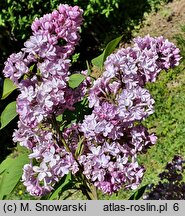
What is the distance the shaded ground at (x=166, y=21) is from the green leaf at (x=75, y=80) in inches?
176

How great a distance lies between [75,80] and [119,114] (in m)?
0.23

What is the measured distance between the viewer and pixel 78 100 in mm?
1934

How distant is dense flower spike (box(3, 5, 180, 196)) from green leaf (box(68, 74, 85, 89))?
0.03m

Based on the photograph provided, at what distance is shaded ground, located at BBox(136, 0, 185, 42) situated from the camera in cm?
643

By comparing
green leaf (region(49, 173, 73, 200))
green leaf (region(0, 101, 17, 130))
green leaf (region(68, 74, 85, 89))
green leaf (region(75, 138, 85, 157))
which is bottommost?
green leaf (region(49, 173, 73, 200))

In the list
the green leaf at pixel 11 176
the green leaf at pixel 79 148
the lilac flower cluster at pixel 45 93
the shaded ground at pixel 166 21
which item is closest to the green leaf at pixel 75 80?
the lilac flower cluster at pixel 45 93

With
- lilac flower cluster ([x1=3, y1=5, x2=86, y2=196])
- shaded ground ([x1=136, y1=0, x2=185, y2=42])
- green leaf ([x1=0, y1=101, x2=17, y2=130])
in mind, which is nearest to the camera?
lilac flower cluster ([x1=3, y1=5, x2=86, y2=196])

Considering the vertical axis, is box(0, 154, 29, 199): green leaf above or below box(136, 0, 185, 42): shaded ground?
above

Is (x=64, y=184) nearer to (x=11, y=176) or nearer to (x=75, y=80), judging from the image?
(x=11, y=176)

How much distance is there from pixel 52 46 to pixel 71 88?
187mm

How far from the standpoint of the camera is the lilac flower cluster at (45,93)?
176cm

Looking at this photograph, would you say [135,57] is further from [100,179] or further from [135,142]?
[100,179]

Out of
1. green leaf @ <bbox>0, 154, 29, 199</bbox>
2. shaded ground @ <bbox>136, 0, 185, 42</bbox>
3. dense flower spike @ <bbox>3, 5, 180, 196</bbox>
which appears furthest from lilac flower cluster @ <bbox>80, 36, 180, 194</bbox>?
shaded ground @ <bbox>136, 0, 185, 42</bbox>

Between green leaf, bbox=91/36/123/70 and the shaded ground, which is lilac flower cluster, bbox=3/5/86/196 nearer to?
green leaf, bbox=91/36/123/70
